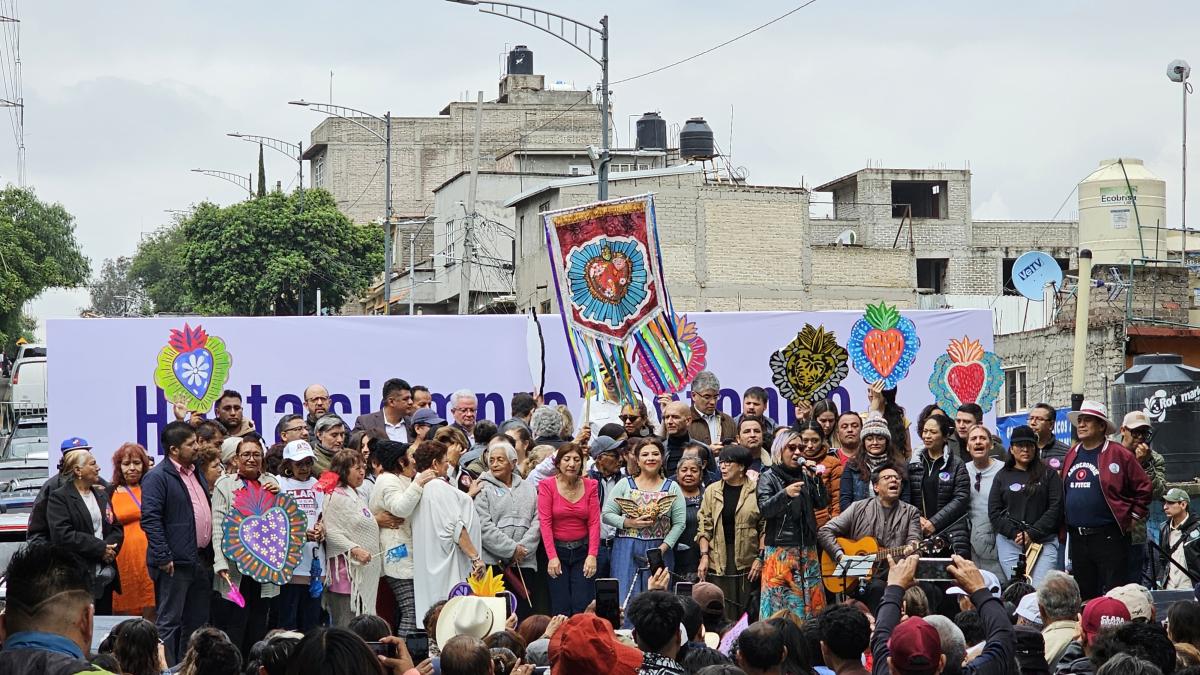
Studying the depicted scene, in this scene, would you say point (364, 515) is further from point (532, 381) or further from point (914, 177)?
point (914, 177)

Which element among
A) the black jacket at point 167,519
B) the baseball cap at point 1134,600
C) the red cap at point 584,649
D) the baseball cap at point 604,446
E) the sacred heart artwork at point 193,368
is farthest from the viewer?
the sacred heart artwork at point 193,368

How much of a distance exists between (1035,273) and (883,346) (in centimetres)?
758

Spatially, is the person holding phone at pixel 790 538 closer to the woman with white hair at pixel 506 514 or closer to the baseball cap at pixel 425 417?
the woman with white hair at pixel 506 514

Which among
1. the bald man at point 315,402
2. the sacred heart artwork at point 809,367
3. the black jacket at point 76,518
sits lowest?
the black jacket at point 76,518

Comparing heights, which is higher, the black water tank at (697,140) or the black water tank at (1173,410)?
the black water tank at (697,140)

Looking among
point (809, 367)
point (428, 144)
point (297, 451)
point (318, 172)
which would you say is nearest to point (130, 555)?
point (297, 451)

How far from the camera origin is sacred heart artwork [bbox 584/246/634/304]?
649 inches

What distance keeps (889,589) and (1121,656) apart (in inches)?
65.0

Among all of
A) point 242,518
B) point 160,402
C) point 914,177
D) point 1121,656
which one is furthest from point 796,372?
point 914,177

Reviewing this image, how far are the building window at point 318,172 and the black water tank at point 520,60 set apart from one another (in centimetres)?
1025

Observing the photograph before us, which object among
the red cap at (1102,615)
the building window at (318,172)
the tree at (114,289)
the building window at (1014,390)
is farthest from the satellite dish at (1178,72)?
the tree at (114,289)

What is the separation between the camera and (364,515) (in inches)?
501

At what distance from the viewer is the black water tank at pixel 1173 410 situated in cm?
2367

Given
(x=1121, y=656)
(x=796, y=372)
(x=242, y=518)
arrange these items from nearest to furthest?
(x=1121, y=656) < (x=242, y=518) < (x=796, y=372)
